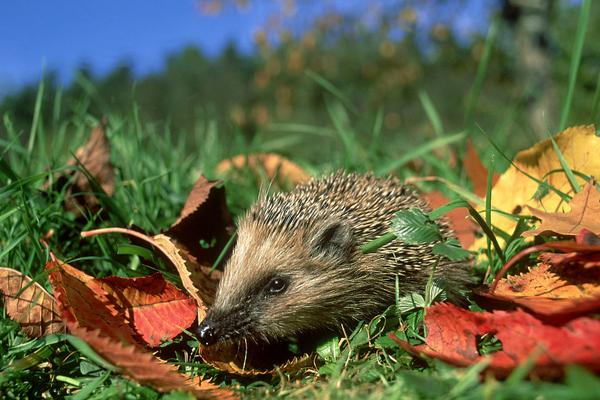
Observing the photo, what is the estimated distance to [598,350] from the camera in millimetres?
1533

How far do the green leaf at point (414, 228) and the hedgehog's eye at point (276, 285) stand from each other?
0.74 m

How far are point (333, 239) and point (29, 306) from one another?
1.27m

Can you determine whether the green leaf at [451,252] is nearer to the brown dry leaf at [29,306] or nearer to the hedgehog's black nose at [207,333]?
the hedgehog's black nose at [207,333]

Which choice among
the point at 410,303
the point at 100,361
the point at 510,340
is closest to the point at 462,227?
the point at 410,303

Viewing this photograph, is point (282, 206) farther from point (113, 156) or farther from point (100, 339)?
point (113, 156)

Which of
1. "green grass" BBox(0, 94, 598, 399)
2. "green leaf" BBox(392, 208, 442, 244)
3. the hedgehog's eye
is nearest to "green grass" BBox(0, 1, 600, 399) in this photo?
"green grass" BBox(0, 94, 598, 399)

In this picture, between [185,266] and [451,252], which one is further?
[185,266]

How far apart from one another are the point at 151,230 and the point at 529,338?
6.45 ft

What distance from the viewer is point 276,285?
8.83ft

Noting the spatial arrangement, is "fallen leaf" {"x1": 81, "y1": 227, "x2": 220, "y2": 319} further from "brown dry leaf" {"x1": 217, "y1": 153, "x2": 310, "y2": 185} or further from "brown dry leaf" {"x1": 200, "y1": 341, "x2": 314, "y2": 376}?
"brown dry leaf" {"x1": 217, "y1": 153, "x2": 310, "y2": 185}

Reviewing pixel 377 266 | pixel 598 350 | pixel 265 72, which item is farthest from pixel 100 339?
pixel 265 72

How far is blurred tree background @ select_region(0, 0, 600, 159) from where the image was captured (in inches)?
184

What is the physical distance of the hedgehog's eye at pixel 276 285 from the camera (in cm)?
268

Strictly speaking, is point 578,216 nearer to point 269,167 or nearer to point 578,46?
point 578,46
